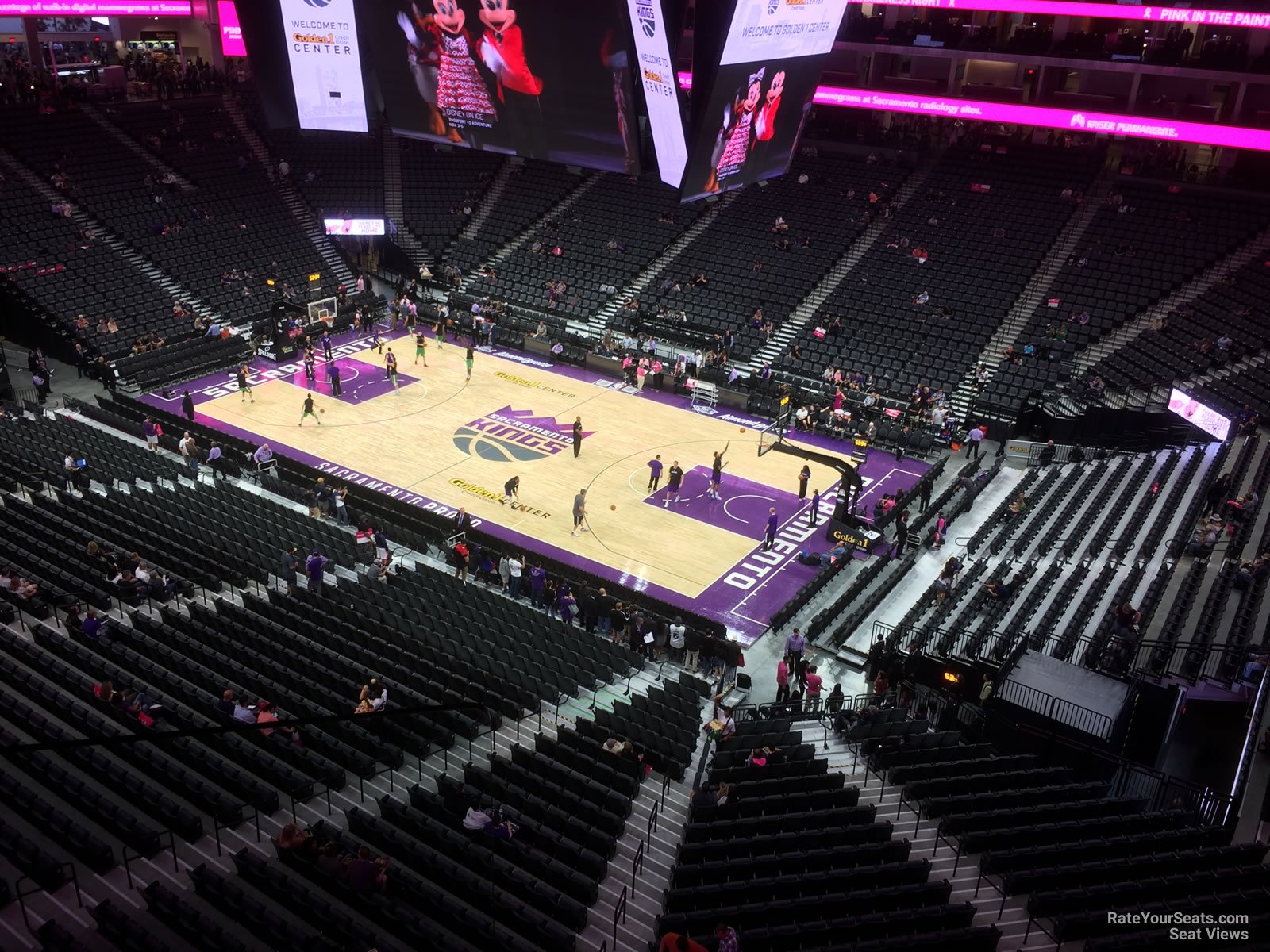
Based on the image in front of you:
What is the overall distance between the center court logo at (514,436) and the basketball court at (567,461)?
73mm

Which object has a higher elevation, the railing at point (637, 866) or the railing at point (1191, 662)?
the railing at point (637, 866)

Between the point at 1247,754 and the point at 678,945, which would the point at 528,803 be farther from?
the point at 1247,754

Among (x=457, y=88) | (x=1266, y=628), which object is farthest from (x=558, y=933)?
(x=457, y=88)

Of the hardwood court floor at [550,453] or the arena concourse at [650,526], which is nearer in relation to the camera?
the arena concourse at [650,526]

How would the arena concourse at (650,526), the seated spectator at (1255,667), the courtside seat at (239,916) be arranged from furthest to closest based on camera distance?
the seated spectator at (1255,667)
the arena concourse at (650,526)
the courtside seat at (239,916)

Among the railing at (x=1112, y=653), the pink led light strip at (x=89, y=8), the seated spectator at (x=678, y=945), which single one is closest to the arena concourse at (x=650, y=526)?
the seated spectator at (x=678, y=945)

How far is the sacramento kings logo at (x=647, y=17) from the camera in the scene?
24969 mm

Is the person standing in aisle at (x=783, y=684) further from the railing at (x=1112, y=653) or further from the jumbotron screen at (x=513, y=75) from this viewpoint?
the jumbotron screen at (x=513, y=75)

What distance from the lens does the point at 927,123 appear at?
49.0 m

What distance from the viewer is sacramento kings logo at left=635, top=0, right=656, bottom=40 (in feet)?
81.9

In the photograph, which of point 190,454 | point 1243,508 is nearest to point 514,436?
point 190,454

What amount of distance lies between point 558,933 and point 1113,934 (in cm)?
686

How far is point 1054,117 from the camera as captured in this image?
137 ft

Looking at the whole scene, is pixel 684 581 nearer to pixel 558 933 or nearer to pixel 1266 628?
pixel 1266 628
